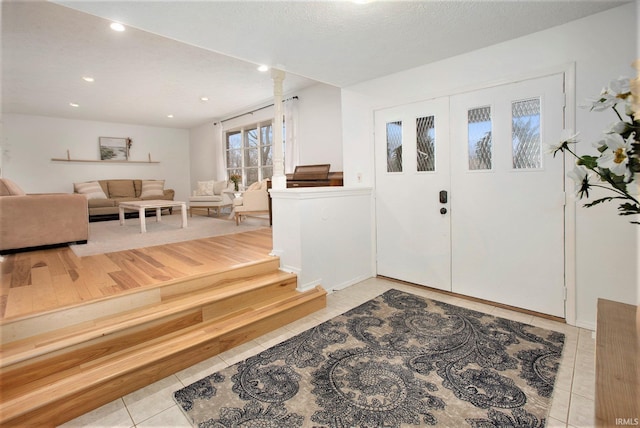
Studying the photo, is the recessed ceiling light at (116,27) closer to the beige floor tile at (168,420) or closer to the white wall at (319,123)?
the white wall at (319,123)

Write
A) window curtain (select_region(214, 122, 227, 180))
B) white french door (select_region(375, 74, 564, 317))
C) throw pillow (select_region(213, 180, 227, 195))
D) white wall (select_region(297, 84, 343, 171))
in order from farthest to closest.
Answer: window curtain (select_region(214, 122, 227, 180)) → throw pillow (select_region(213, 180, 227, 195)) → white wall (select_region(297, 84, 343, 171)) → white french door (select_region(375, 74, 564, 317))

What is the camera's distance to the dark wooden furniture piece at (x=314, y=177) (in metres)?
4.90

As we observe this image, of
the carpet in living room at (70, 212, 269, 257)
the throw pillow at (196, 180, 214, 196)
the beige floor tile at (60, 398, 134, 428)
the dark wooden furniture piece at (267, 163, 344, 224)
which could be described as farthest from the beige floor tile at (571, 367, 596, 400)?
the throw pillow at (196, 180, 214, 196)

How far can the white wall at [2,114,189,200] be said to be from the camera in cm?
705

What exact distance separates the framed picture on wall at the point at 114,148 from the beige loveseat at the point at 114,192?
2.24 feet

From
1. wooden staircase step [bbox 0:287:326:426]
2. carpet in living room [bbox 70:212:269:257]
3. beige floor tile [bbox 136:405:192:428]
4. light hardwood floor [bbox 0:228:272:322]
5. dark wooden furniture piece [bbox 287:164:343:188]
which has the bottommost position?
beige floor tile [bbox 136:405:192:428]

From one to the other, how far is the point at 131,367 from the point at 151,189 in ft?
24.4

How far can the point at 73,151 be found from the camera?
7.71 metres

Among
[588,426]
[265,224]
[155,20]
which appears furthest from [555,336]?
[265,224]

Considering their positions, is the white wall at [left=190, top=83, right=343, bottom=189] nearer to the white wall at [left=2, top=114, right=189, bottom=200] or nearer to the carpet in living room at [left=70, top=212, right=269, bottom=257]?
the carpet in living room at [left=70, top=212, right=269, bottom=257]

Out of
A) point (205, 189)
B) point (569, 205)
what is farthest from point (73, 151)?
point (569, 205)

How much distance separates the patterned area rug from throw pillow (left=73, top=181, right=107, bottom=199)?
7214mm

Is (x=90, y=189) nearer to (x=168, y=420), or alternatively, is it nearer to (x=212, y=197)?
(x=212, y=197)

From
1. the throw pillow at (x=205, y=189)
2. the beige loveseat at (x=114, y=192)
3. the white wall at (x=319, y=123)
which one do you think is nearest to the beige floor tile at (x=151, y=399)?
the white wall at (x=319, y=123)
